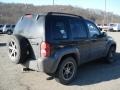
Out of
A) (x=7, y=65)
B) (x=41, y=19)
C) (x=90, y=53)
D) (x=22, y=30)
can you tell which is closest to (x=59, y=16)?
(x=41, y=19)

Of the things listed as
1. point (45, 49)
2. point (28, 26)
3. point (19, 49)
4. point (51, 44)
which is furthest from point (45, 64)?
point (28, 26)

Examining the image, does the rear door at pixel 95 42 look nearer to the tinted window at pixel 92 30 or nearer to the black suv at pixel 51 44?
the tinted window at pixel 92 30

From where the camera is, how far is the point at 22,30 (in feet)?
24.1

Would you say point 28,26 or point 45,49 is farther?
point 28,26

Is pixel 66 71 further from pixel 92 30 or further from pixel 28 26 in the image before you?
pixel 92 30

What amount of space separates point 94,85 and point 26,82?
80.2 inches

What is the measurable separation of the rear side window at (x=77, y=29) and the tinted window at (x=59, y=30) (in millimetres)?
410

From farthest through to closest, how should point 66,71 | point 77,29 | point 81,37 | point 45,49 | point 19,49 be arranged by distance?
point 81,37
point 77,29
point 66,71
point 19,49
point 45,49

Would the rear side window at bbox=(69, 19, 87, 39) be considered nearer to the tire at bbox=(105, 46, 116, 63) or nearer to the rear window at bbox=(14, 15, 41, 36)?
the rear window at bbox=(14, 15, 41, 36)

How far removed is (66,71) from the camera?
7.37 metres

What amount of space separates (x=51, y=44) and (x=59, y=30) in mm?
566

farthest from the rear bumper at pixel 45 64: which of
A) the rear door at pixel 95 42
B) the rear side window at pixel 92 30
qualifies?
the rear side window at pixel 92 30

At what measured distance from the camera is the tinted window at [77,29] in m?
7.62

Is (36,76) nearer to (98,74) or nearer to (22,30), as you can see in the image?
(22,30)
